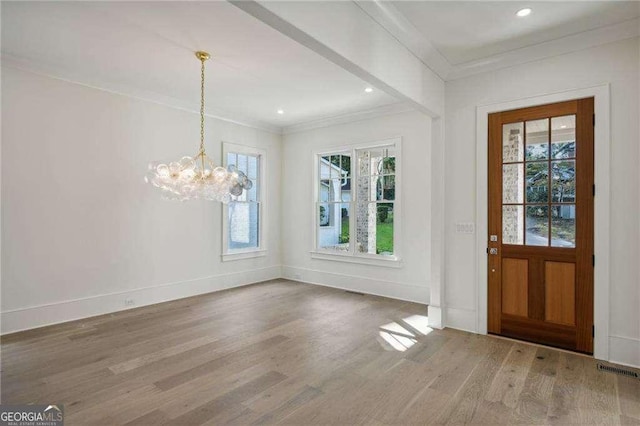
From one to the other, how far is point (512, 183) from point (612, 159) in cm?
86

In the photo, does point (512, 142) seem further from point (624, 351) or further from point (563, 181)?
point (624, 351)

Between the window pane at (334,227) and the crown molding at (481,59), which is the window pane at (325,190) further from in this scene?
the crown molding at (481,59)

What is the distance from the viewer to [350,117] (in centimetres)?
614

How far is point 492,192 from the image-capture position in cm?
391

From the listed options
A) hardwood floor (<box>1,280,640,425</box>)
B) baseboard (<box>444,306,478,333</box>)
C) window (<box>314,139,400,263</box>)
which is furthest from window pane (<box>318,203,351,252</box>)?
baseboard (<box>444,306,478,333</box>)

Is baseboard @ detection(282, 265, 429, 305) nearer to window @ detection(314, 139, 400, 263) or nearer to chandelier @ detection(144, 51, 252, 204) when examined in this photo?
window @ detection(314, 139, 400, 263)

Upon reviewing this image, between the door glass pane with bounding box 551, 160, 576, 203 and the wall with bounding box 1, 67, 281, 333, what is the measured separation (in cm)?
493

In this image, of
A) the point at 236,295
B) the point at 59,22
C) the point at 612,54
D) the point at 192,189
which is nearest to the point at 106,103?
the point at 59,22

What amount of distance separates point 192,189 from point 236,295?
2326mm

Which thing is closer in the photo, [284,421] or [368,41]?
[284,421]

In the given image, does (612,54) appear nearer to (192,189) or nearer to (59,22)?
(192,189)

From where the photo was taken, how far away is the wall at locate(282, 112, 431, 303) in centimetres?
534

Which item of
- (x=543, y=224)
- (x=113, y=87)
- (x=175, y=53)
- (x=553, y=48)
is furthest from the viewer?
(x=113, y=87)

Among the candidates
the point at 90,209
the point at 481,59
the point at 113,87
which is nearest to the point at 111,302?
the point at 90,209
